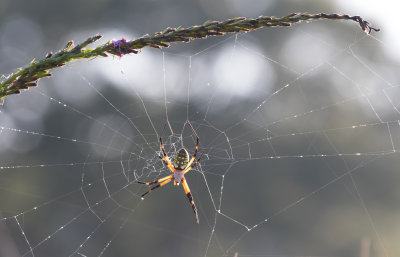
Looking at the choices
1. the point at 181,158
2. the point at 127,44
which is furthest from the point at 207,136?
the point at 127,44

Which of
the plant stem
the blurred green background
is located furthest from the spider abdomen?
the blurred green background

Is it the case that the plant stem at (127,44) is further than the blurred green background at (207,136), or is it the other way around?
the blurred green background at (207,136)

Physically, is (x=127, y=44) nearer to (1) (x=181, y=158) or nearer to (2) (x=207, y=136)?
(1) (x=181, y=158)

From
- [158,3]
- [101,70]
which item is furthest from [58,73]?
[158,3]

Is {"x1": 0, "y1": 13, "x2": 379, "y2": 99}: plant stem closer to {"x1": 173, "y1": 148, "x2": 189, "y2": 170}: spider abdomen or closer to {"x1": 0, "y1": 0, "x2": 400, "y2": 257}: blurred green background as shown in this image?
{"x1": 173, "y1": 148, "x2": 189, "y2": 170}: spider abdomen

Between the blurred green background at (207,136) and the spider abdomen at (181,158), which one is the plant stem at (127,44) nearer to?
the spider abdomen at (181,158)

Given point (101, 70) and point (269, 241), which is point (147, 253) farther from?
point (101, 70)

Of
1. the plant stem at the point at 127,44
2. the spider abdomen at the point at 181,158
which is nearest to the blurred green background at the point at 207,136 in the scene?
the spider abdomen at the point at 181,158
